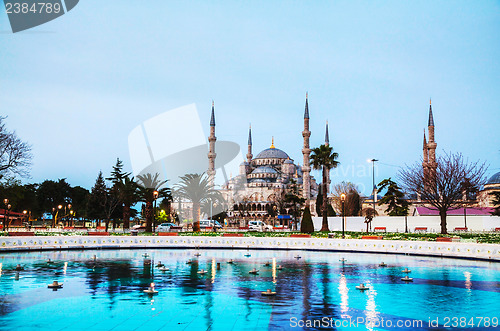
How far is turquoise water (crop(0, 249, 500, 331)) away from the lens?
9633 millimetres

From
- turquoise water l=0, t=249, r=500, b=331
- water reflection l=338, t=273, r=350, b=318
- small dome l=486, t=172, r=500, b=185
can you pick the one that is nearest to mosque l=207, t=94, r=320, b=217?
small dome l=486, t=172, r=500, b=185

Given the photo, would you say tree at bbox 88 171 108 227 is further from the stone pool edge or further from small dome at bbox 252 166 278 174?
small dome at bbox 252 166 278 174

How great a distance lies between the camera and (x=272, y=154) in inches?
5084

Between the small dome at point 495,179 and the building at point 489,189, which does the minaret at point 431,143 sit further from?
the small dome at point 495,179

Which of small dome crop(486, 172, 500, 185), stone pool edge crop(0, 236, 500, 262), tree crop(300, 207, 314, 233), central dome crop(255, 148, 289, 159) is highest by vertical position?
central dome crop(255, 148, 289, 159)

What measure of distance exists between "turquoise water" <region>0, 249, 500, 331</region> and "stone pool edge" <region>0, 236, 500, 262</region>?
433cm

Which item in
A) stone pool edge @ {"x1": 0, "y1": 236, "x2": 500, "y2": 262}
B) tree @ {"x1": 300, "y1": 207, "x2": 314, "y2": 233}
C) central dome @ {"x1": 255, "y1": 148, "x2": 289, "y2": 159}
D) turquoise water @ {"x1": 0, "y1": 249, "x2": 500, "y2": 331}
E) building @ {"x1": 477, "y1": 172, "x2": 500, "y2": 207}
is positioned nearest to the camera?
turquoise water @ {"x1": 0, "y1": 249, "x2": 500, "y2": 331}

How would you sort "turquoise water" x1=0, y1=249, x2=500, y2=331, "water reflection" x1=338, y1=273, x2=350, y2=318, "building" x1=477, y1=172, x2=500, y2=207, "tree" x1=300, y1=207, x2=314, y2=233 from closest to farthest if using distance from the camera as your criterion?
"turquoise water" x1=0, y1=249, x2=500, y2=331 → "water reflection" x1=338, y1=273, x2=350, y2=318 → "tree" x1=300, y1=207, x2=314, y2=233 → "building" x1=477, y1=172, x2=500, y2=207

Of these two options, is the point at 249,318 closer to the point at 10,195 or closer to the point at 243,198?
the point at 10,195

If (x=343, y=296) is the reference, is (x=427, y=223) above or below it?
above

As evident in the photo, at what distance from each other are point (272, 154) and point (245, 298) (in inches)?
4611

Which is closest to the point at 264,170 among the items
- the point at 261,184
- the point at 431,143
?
the point at 261,184

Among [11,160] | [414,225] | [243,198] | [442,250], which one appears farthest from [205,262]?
[243,198]

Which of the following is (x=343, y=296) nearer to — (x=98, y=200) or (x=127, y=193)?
(x=127, y=193)
